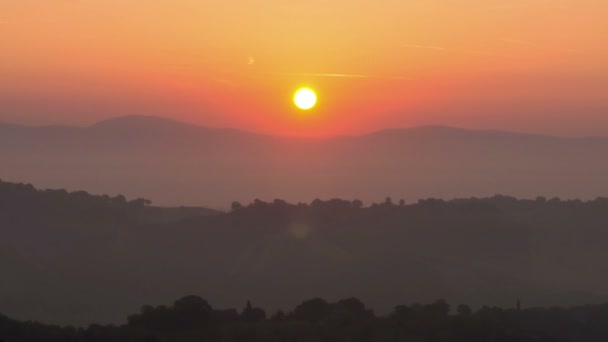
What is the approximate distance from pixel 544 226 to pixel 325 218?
24798 mm

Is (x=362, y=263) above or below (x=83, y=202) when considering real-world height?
below

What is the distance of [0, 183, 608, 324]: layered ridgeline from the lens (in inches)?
3669

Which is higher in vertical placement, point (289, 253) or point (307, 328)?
point (289, 253)

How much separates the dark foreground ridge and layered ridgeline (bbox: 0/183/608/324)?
39.8 metres

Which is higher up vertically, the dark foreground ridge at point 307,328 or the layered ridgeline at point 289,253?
the layered ridgeline at point 289,253

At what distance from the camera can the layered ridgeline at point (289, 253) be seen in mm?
93188

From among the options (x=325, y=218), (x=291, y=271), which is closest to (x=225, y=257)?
(x=291, y=271)

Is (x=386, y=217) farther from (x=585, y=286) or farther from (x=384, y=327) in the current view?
(x=384, y=327)

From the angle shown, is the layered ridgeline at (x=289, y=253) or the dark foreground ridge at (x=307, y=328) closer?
the dark foreground ridge at (x=307, y=328)

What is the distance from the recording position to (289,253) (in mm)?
114438

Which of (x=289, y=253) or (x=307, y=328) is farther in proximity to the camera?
(x=289, y=253)

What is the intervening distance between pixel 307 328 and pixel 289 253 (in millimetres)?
75410

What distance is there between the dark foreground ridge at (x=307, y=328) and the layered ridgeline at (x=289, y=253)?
39.8m

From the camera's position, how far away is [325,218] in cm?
13250
